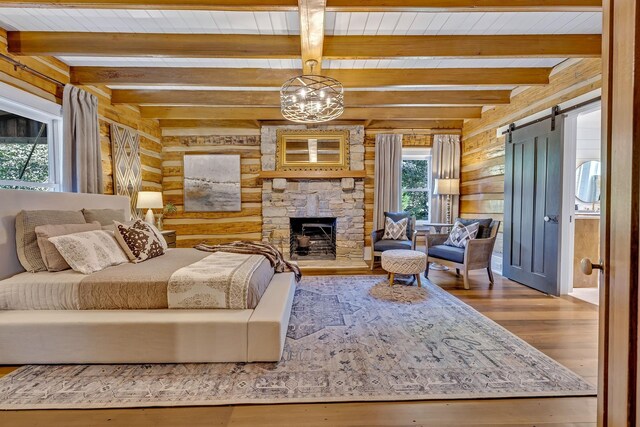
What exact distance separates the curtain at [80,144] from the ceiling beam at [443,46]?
9.54 ft

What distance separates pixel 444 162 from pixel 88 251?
543 centimetres

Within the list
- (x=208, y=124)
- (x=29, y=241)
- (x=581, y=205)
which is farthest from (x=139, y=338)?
(x=581, y=205)

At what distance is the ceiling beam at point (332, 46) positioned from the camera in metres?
2.94

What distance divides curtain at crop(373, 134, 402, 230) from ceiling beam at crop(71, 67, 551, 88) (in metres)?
1.88

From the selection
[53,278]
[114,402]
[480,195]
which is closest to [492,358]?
[114,402]

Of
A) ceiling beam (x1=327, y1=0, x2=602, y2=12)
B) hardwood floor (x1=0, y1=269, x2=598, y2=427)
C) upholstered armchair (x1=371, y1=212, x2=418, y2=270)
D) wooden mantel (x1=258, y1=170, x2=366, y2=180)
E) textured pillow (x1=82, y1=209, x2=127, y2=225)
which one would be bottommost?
hardwood floor (x1=0, y1=269, x2=598, y2=427)

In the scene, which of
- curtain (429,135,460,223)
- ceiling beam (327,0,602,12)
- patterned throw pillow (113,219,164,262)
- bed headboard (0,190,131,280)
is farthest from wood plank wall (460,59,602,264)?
bed headboard (0,190,131,280)

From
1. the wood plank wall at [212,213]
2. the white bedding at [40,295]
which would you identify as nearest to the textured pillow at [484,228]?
the wood plank wall at [212,213]

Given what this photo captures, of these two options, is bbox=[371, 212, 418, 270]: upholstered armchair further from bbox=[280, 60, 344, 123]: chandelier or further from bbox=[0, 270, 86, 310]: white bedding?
bbox=[0, 270, 86, 310]: white bedding

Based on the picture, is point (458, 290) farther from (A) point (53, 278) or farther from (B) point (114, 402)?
(A) point (53, 278)

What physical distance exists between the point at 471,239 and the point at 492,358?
2.09 m

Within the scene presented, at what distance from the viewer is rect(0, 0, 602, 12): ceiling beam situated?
7.33 ft

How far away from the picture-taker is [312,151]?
560 centimetres

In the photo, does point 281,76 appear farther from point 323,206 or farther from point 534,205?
point 534,205
